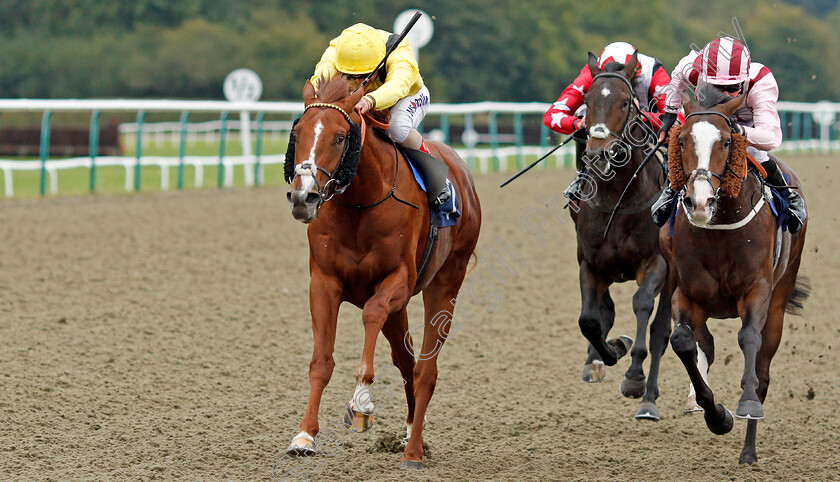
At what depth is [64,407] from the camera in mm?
5516

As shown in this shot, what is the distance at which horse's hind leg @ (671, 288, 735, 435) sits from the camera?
15.8 feet

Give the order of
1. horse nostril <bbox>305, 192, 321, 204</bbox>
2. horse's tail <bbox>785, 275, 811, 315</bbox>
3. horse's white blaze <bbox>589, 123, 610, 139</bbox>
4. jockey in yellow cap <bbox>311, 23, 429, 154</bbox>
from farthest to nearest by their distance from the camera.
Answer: horse's tail <bbox>785, 275, 811, 315</bbox>, horse's white blaze <bbox>589, 123, 610, 139</bbox>, jockey in yellow cap <bbox>311, 23, 429, 154</bbox>, horse nostril <bbox>305, 192, 321, 204</bbox>

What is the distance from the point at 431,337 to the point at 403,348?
0.53 feet

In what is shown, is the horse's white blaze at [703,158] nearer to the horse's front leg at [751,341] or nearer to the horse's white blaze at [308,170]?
the horse's front leg at [751,341]

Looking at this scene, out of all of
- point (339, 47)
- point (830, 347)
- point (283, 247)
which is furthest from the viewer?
point (283, 247)

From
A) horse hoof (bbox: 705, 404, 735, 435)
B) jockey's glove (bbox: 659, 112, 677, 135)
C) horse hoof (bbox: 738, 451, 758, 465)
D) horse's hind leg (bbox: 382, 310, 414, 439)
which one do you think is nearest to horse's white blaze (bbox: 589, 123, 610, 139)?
jockey's glove (bbox: 659, 112, 677, 135)

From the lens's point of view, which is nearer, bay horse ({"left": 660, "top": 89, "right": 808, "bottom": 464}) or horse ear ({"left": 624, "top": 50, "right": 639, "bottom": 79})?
bay horse ({"left": 660, "top": 89, "right": 808, "bottom": 464})

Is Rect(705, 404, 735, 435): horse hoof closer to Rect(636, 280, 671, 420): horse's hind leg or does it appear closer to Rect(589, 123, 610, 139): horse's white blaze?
Rect(636, 280, 671, 420): horse's hind leg

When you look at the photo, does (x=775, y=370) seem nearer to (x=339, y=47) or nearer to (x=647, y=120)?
(x=647, y=120)

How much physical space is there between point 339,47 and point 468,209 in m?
1.23

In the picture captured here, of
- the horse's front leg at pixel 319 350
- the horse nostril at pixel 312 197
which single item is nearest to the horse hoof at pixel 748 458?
the horse's front leg at pixel 319 350

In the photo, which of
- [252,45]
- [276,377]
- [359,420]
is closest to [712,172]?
[359,420]

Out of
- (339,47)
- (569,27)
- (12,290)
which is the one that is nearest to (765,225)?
(339,47)

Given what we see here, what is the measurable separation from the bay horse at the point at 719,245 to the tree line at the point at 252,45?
28.8 m
